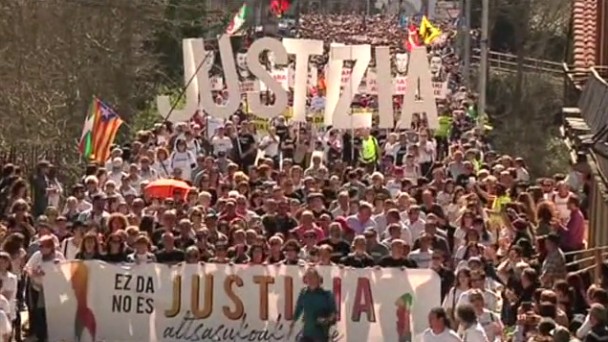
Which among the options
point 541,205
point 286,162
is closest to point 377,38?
point 286,162

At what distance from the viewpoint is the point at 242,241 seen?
1973 cm

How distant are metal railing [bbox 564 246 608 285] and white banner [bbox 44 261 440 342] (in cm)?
173

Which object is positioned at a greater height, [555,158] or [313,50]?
[313,50]

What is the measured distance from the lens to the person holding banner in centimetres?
1831

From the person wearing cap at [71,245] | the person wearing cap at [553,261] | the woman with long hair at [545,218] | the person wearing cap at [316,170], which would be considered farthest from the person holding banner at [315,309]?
the person wearing cap at [316,170]

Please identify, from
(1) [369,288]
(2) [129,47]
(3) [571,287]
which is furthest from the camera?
(2) [129,47]

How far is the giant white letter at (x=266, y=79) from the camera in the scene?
31.7m

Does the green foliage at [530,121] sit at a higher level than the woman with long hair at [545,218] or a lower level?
lower

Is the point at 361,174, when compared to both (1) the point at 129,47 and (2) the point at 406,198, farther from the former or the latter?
(1) the point at 129,47

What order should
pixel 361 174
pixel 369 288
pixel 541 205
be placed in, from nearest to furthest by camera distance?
1. pixel 369 288
2. pixel 541 205
3. pixel 361 174

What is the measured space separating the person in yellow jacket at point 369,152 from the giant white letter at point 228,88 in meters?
2.08

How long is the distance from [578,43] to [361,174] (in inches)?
426

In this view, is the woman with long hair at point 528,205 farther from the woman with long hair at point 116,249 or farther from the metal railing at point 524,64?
the metal railing at point 524,64

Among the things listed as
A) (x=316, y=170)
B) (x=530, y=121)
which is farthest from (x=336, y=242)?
(x=530, y=121)
